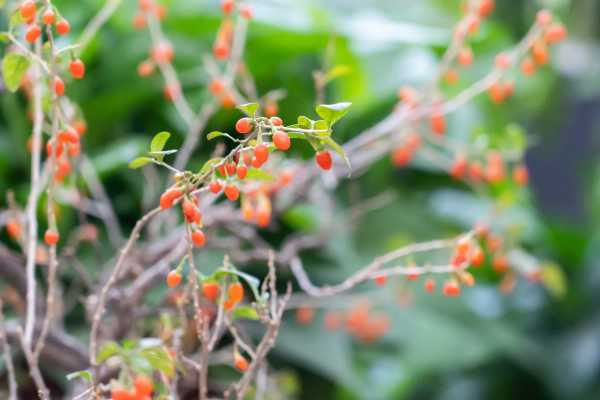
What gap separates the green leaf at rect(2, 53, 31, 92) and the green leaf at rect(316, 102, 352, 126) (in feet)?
0.59

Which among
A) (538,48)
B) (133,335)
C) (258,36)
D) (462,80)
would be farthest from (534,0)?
(133,335)

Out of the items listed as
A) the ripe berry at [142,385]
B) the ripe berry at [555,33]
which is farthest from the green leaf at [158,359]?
the ripe berry at [555,33]

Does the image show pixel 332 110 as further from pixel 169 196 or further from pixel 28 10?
pixel 28 10

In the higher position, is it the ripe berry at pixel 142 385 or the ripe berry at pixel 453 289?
the ripe berry at pixel 453 289

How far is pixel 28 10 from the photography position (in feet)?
1.33

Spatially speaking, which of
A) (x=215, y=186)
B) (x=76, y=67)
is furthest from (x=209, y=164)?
(x=76, y=67)

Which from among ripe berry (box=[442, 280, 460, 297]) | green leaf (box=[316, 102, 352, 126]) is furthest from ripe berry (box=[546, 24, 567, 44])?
green leaf (box=[316, 102, 352, 126])

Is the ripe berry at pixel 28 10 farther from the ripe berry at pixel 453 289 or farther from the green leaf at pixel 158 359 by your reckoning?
the ripe berry at pixel 453 289

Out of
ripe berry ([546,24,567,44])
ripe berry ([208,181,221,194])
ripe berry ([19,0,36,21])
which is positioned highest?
ripe berry ([546,24,567,44])

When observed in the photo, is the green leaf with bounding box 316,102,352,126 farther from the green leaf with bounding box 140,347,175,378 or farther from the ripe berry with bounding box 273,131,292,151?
the green leaf with bounding box 140,347,175,378

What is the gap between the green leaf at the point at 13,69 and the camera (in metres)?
0.42

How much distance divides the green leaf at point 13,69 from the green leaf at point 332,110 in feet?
0.59

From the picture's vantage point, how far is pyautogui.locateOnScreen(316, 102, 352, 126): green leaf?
→ 1.08ft

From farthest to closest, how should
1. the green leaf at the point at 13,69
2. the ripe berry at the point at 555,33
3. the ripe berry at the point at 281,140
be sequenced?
the ripe berry at the point at 555,33 → the green leaf at the point at 13,69 → the ripe berry at the point at 281,140
